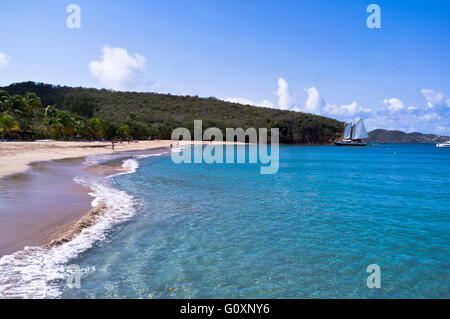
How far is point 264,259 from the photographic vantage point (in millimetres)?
7754

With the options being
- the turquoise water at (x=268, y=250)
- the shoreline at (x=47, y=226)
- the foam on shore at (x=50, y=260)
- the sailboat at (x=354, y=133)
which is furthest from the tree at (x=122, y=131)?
the sailboat at (x=354, y=133)

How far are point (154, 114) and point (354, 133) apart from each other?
3562 inches

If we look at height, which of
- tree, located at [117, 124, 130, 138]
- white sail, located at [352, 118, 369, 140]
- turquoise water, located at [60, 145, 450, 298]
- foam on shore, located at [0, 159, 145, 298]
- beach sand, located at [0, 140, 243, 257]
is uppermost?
white sail, located at [352, 118, 369, 140]

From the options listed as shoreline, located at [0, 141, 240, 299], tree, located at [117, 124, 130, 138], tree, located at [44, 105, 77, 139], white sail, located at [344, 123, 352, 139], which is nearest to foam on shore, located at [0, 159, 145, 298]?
shoreline, located at [0, 141, 240, 299]

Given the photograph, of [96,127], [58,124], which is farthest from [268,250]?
[96,127]

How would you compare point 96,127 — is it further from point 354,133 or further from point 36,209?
point 354,133

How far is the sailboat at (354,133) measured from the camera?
5182 inches

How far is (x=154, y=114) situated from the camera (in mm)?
136250

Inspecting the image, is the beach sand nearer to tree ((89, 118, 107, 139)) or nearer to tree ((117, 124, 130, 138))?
tree ((89, 118, 107, 139))

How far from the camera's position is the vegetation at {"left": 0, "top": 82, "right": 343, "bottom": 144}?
9935 centimetres

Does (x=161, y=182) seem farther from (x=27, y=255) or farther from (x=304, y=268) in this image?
(x=304, y=268)

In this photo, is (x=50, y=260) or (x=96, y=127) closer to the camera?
(x=50, y=260)
